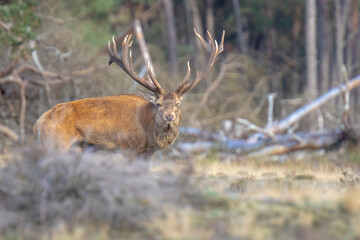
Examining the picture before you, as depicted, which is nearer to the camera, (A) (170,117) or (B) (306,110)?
(A) (170,117)

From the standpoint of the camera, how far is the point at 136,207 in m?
5.39

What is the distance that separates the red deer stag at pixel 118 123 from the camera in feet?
28.8

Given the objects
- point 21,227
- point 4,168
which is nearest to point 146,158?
point 4,168

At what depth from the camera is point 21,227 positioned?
5348 mm

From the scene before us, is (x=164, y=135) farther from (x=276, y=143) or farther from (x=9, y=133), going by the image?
(x=9, y=133)

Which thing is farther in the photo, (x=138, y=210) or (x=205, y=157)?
(x=205, y=157)

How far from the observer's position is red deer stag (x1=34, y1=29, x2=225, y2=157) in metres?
8.78

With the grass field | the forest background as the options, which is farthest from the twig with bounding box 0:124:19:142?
the grass field

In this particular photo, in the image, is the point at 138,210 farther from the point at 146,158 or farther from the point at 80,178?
the point at 146,158

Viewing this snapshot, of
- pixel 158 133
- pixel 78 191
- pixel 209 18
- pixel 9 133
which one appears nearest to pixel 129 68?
pixel 158 133

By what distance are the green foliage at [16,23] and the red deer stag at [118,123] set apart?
13.3 ft

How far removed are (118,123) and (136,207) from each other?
3765 mm

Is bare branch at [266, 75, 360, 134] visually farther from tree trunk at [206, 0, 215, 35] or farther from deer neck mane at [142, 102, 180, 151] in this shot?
tree trunk at [206, 0, 215, 35]

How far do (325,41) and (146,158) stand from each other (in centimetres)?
1608
